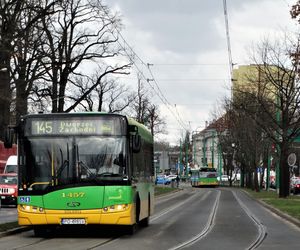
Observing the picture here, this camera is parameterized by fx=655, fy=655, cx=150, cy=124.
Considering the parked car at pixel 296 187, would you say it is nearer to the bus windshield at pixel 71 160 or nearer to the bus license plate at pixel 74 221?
the bus windshield at pixel 71 160

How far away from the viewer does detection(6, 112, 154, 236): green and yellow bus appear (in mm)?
15195

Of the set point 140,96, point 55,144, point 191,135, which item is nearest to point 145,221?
point 55,144

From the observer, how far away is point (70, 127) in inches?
618

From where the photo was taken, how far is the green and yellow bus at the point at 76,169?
15195 mm

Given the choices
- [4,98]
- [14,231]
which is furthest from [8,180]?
[14,231]

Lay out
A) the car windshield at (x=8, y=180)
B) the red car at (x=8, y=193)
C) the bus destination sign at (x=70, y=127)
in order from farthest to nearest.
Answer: the car windshield at (x=8, y=180)
the red car at (x=8, y=193)
the bus destination sign at (x=70, y=127)

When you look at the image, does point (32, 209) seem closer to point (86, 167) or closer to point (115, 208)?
point (86, 167)

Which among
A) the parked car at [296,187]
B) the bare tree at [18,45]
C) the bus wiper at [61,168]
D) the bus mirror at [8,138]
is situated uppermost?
the bare tree at [18,45]

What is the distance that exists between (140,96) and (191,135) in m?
61.6

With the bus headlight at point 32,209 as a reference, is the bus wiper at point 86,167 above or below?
above

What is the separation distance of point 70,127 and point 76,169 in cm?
106

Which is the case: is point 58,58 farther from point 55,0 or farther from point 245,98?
point 245,98

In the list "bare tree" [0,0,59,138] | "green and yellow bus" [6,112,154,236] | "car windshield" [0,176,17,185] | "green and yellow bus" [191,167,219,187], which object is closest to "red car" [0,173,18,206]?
"car windshield" [0,176,17,185]

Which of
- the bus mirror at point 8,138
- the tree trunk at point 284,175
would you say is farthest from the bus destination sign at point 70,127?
the tree trunk at point 284,175
